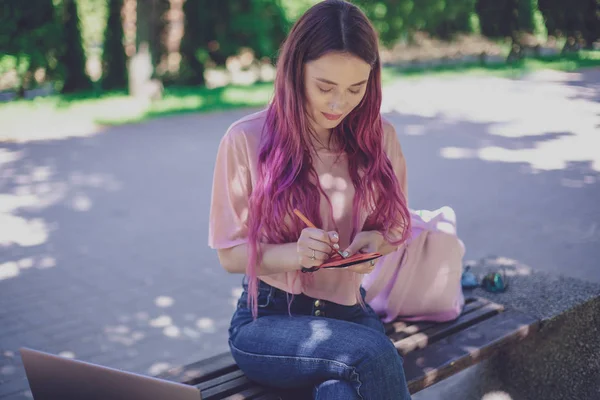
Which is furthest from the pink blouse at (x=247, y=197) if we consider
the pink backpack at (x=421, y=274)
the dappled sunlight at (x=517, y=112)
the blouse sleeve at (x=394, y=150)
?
the dappled sunlight at (x=517, y=112)

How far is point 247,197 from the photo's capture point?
83.9 inches

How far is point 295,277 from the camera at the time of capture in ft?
7.06

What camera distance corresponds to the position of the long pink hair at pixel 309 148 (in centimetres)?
197

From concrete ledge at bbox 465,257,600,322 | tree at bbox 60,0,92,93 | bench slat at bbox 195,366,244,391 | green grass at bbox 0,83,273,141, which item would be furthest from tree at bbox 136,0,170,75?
bench slat at bbox 195,366,244,391

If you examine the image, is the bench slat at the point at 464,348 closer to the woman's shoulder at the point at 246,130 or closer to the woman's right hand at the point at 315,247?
the woman's right hand at the point at 315,247

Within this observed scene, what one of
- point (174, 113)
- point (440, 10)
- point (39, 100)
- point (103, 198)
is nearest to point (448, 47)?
point (440, 10)

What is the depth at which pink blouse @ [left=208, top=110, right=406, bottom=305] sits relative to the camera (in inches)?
83.1

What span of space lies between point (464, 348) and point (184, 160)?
5994 mm

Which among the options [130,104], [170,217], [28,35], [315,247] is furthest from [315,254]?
[28,35]

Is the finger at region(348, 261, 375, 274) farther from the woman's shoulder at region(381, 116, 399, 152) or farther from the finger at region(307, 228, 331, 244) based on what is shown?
the woman's shoulder at region(381, 116, 399, 152)

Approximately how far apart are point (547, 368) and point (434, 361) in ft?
2.74

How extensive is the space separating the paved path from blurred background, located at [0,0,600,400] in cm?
2

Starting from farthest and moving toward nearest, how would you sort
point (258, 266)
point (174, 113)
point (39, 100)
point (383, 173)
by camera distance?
point (39, 100), point (174, 113), point (383, 173), point (258, 266)

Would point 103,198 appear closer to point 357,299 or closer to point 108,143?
point 108,143
